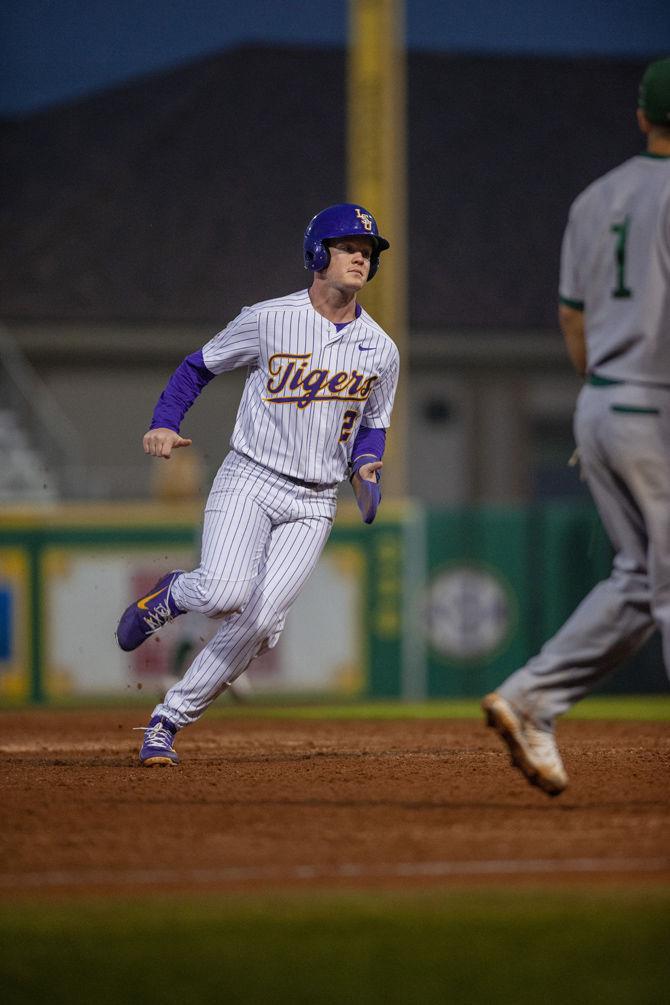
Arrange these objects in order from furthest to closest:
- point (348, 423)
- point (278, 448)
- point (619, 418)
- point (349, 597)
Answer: point (349, 597) → point (348, 423) → point (278, 448) → point (619, 418)

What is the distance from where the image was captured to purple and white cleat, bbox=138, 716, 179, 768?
17.8 feet

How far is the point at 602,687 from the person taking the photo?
13266 millimetres

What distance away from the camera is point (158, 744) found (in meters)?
5.44

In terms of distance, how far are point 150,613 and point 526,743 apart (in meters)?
1.64

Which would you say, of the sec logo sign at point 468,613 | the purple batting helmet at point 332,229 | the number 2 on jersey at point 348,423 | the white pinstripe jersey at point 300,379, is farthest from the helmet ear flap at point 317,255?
the sec logo sign at point 468,613

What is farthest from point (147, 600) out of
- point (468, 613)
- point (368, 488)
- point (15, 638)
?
point (468, 613)

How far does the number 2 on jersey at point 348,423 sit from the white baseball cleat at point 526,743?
57.7 inches

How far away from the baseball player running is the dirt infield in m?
0.52

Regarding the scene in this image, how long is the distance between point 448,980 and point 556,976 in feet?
0.62

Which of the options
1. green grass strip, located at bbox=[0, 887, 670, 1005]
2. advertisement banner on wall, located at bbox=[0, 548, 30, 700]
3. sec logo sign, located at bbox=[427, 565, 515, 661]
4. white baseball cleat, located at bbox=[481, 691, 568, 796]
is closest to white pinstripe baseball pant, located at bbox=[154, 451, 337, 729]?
white baseball cleat, located at bbox=[481, 691, 568, 796]

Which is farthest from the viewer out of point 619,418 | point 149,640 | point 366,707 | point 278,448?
point 149,640

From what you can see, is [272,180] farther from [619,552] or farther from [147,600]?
[619,552]

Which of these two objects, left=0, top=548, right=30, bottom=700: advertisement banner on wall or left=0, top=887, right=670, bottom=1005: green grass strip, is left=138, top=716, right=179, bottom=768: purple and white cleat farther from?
left=0, top=548, right=30, bottom=700: advertisement banner on wall

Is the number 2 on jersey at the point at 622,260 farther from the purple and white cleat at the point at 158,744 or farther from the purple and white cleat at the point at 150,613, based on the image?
the purple and white cleat at the point at 158,744
